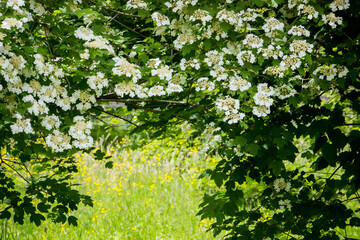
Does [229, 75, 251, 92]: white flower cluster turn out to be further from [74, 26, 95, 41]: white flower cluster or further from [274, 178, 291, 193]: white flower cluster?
[274, 178, 291, 193]: white flower cluster

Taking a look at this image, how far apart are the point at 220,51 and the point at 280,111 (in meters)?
0.74

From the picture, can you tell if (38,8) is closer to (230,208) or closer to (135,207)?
(230,208)

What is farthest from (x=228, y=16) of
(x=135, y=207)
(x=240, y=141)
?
(x=135, y=207)

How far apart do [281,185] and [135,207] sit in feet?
9.70

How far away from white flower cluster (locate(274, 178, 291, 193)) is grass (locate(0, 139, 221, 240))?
1.34 m

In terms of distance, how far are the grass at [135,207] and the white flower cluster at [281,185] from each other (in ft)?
4.39

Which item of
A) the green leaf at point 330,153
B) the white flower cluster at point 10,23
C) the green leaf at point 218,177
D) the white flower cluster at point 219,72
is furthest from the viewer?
the green leaf at point 218,177

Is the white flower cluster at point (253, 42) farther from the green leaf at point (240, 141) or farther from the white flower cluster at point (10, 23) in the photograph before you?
the white flower cluster at point (10, 23)

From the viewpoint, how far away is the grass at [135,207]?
4.82 m

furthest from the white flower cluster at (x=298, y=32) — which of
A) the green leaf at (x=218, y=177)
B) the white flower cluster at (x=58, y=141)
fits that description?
the white flower cluster at (x=58, y=141)

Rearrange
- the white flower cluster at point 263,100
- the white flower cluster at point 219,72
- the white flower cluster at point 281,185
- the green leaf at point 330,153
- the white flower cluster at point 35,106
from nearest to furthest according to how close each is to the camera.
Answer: the white flower cluster at point 35,106 < the white flower cluster at point 263,100 < the white flower cluster at point 219,72 < the green leaf at point 330,153 < the white flower cluster at point 281,185

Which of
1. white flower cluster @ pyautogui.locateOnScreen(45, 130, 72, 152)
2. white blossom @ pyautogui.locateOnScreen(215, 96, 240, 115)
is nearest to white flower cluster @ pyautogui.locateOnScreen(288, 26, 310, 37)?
white blossom @ pyautogui.locateOnScreen(215, 96, 240, 115)

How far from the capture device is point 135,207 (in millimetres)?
5469

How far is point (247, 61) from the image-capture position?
223cm
